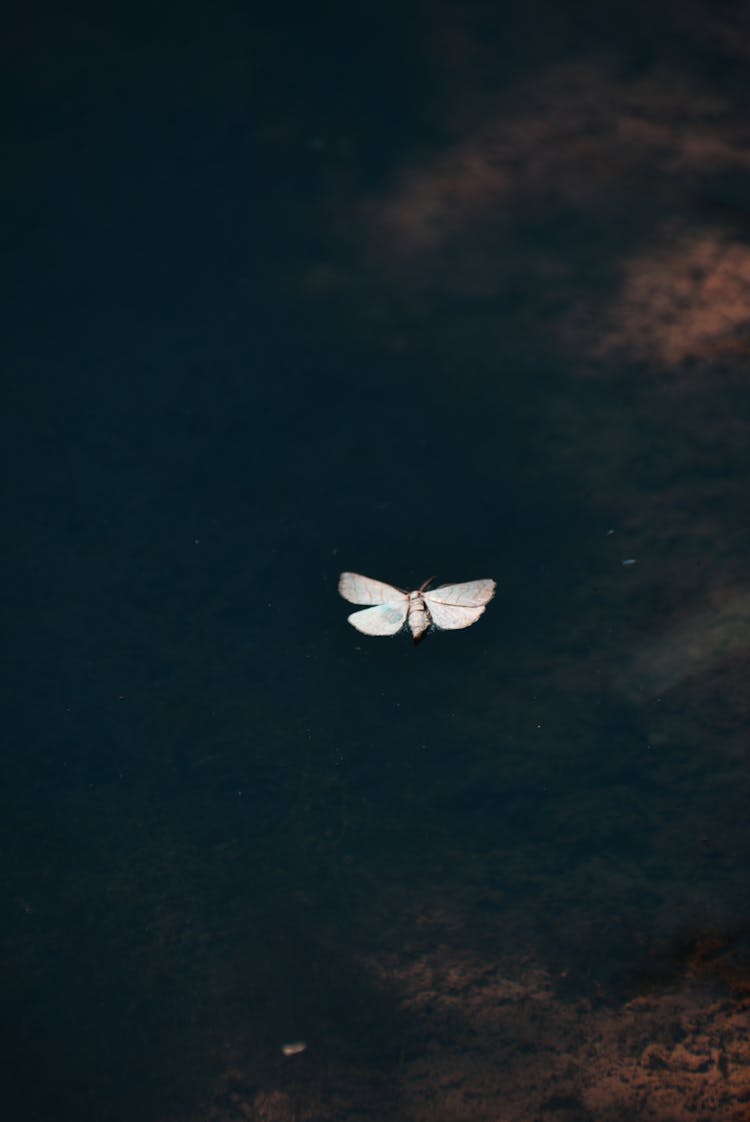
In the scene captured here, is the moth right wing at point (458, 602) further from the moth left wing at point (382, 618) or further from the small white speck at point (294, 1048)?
the small white speck at point (294, 1048)

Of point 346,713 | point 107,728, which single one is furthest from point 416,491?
point 107,728

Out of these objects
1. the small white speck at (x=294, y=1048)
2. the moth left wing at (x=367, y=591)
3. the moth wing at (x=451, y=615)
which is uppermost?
the moth left wing at (x=367, y=591)

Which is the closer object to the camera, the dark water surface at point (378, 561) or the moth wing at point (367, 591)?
the dark water surface at point (378, 561)

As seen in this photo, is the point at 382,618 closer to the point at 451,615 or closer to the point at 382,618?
the point at 382,618

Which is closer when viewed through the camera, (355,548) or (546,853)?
(546,853)

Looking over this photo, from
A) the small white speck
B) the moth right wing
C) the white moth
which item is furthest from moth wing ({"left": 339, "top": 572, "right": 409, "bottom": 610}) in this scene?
the small white speck

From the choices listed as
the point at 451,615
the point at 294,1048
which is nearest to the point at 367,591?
the point at 451,615

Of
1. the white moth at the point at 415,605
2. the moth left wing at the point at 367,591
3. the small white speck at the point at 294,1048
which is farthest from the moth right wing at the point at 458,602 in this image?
the small white speck at the point at 294,1048

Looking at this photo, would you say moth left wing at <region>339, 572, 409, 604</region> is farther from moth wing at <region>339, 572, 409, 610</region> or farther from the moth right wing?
the moth right wing

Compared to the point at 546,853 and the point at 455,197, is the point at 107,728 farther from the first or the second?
the point at 455,197
